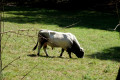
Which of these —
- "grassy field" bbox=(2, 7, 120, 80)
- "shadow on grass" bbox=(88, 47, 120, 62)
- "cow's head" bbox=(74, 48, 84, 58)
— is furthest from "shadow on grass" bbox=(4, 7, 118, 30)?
"cow's head" bbox=(74, 48, 84, 58)

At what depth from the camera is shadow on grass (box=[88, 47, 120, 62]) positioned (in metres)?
11.1

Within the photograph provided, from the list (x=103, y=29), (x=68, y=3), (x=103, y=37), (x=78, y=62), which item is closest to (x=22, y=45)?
(x=78, y=62)

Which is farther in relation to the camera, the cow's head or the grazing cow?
the cow's head

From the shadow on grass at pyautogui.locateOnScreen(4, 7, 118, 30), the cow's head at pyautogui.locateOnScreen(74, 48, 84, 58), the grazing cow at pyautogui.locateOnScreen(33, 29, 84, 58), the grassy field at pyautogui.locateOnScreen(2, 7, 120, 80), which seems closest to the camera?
the grassy field at pyautogui.locateOnScreen(2, 7, 120, 80)

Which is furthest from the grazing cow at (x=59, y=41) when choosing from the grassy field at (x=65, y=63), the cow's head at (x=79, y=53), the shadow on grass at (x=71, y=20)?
the shadow on grass at (x=71, y=20)

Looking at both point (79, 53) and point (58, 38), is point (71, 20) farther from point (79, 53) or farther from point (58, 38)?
point (58, 38)

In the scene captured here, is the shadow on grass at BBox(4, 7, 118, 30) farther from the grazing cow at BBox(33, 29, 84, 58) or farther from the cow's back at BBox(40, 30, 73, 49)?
the cow's back at BBox(40, 30, 73, 49)

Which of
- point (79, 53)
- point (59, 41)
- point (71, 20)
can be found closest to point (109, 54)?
point (79, 53)

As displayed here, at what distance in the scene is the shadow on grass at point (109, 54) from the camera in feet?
36.4

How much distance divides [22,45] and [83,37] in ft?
17.1

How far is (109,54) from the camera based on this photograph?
1198cm

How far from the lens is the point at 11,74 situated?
291 inches

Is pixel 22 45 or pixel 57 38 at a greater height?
pixel 57 38

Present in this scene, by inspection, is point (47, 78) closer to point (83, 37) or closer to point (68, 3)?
point (83, 37)
